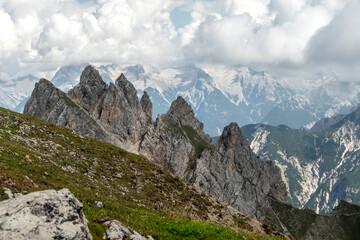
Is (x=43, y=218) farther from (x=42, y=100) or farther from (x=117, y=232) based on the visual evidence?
(x=42, y=100)

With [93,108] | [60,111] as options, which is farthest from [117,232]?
[93,108]

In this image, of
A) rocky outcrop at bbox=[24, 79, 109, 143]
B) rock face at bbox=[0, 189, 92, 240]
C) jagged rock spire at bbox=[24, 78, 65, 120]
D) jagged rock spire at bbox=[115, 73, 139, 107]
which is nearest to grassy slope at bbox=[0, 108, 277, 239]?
rock face at bbox=[0, 189, 92, 240]

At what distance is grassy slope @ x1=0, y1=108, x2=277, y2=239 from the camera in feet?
74.4

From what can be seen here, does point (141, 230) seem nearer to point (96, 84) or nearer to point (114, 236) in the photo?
point (114, 236)

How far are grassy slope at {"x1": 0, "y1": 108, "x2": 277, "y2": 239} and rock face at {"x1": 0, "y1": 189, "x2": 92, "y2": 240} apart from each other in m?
2.50

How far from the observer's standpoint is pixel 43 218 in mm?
12523

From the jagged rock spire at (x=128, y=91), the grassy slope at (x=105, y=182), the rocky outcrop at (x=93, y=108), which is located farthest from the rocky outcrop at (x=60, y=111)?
the grassy slope at (x=105, y=182)

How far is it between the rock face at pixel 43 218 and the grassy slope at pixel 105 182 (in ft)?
8.19

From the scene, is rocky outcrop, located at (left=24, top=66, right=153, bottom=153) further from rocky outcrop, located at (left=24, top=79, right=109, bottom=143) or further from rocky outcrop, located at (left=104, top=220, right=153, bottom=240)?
rocky outcrop, located at (left=104, top=220, right=153, bottom=240)

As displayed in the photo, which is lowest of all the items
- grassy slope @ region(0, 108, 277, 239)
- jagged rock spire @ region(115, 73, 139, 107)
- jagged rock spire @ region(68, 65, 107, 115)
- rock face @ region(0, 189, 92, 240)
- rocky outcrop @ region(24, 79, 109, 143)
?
rock face @ region(0, 189, 92, 240)

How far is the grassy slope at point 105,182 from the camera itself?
74.4 ft

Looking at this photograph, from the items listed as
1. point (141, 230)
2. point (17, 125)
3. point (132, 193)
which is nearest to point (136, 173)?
point (132, 193)

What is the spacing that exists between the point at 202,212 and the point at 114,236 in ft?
104

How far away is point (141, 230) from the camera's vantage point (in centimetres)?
2089
